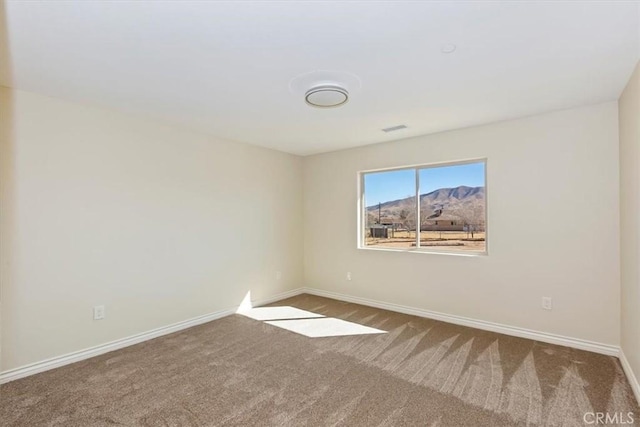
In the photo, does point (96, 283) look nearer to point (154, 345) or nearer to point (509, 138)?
point (154, 345)

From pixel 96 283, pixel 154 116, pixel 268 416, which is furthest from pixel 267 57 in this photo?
pixel 96 283

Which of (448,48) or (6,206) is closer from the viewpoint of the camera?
(448,48)

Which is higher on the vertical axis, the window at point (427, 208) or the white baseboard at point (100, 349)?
the window at point (427, 208)

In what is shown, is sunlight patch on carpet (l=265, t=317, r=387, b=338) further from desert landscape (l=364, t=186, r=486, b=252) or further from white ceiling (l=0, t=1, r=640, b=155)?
white ceiling (l=0, t=1, r=640, b=155)

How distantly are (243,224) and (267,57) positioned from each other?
8.81ft

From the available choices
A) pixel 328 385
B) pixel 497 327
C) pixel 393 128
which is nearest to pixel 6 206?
pixel 328 385

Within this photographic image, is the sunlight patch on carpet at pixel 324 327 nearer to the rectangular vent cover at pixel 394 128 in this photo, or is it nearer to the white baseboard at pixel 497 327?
the white baseboard at pixel 497 327

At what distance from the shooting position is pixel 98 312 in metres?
2.92

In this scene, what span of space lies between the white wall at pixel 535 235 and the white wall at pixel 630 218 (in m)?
0.16

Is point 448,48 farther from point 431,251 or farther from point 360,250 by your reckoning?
point 360,250

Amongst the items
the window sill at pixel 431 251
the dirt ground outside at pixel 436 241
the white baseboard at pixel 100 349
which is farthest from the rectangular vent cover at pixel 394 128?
the white baseboard at pixel 100 349

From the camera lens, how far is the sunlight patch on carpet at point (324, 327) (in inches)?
134

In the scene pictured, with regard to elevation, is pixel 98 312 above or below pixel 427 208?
below

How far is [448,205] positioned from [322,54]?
2739 millimetres
